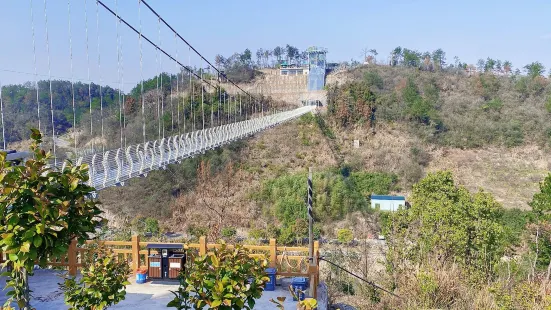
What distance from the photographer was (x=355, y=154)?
23.5 metres

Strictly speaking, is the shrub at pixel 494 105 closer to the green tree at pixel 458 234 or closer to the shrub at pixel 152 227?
the green tree at pixel 458 234

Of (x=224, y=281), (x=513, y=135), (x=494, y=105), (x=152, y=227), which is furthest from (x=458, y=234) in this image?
(x=494, y=105)

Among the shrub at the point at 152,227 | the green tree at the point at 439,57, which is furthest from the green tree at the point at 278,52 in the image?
the shrub at the point at 152,227

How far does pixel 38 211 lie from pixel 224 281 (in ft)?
3.11

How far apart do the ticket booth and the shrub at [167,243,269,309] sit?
11.2 feet

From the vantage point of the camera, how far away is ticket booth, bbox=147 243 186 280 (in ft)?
18.7

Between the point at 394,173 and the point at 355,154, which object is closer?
the point at 394,173

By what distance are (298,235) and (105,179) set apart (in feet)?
30.8

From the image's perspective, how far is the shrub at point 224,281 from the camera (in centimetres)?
220

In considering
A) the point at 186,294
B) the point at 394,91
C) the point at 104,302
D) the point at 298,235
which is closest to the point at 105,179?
the point at 104,302

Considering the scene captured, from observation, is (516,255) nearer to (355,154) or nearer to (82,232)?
(355,154)

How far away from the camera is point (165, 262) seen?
5.73m

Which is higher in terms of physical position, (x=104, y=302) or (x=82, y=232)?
(x=82, y=232)

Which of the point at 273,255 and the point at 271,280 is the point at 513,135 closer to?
the point at 273,255
